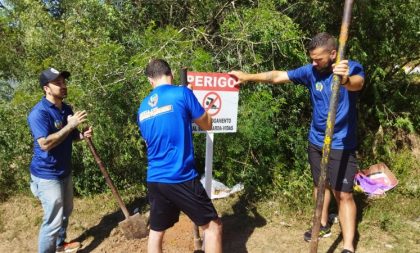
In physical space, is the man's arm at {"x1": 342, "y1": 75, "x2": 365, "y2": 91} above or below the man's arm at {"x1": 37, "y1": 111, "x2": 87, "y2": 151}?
above

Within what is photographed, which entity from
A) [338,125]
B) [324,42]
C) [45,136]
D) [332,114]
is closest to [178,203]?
[332,114]

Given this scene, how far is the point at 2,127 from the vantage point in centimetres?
574

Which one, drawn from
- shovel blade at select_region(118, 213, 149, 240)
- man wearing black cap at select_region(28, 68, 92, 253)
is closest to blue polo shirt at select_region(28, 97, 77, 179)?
man wearing black cap at select_region(28, 68, 92, 253)

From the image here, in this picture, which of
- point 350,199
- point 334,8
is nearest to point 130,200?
point 350,199

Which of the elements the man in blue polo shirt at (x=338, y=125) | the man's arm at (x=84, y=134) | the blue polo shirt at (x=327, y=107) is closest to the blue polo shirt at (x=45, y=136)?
the man's arm at (x=84, y=134)

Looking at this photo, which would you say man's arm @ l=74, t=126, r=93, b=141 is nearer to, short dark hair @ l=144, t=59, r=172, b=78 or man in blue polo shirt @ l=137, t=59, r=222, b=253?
man in blue polo shirt @ l=137, t=59, r=222, b=253

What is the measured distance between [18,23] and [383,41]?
5.59m

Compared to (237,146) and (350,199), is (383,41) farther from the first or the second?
(350,199)

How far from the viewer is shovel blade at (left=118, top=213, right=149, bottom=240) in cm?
470

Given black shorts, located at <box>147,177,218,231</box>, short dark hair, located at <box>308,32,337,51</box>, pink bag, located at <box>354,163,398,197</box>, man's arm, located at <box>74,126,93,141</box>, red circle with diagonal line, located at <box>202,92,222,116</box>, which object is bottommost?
pink bag, located at <box>354,163,398,197</box>

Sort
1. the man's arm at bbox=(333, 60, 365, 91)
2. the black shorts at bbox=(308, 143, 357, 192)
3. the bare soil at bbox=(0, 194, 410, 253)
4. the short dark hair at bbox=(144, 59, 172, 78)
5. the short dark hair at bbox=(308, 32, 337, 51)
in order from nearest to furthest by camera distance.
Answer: the man's arm at bbox=(333, 60, 365, 91) < the short dark hair at bbox=(144, 59, 172, 78) < the short dark hair at bbox=(308, 32, 337, 51) < the black shorts at bbox=(308, 143, 357, 192) < the bare soil at bbox=(0, 194, 410, 253)

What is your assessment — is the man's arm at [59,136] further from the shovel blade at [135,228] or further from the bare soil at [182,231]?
the bare soil at [182,231]

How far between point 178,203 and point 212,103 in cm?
114

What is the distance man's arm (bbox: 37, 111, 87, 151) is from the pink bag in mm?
3366
